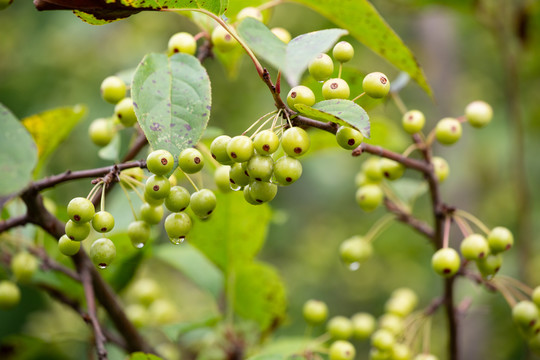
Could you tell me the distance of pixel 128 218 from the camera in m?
1.53

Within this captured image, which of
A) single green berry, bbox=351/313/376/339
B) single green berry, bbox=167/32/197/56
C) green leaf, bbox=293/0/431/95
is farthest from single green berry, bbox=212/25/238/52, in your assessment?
single green berry, bbox=351/313/376/339

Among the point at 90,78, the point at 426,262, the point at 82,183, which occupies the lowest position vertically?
the point at 426,262

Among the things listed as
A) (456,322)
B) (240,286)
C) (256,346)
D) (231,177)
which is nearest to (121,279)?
(240,286)

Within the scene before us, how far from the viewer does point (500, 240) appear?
1131mm

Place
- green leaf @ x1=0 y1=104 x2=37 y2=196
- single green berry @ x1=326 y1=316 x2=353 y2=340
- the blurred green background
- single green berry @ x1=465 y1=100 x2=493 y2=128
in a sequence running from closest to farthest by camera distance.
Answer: green leaf @ x1=0 y1=104 x2=37 y2=196 < single green berry @ x1=465 y1=100 x2=493 y2=128 < single green berry @ x1=326 y1=316 x2=353 y2=340 < the blurred green background

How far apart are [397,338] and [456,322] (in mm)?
182

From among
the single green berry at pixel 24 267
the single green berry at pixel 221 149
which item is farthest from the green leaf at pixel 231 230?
the single green berry at pixel 221 149

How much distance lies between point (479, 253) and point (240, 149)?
0.60 m

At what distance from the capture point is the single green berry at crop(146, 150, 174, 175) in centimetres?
81

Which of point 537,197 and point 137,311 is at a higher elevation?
point 137,311

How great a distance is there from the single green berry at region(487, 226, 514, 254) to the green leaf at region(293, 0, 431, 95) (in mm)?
325

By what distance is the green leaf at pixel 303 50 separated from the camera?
0.66m

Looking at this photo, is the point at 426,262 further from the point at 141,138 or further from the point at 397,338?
the point at 141,138

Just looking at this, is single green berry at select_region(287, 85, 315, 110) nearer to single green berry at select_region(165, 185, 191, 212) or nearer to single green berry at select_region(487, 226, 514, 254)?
single green berry at select_region(165, 185, 191, 212)
